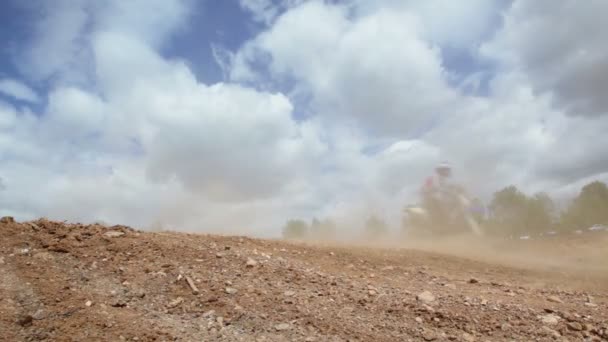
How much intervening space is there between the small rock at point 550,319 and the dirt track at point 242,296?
0.02 meters

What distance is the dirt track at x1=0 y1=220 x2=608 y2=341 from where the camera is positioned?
6.62m

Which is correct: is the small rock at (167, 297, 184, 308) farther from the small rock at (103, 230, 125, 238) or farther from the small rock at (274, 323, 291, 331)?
the small rock at (103, 230, 125, 238)

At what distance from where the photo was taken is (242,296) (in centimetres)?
764

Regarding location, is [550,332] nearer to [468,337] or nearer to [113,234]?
[468,337]

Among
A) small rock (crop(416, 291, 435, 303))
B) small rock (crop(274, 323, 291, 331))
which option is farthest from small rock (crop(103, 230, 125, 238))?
small rock (crop(416, 291, 435, 303))

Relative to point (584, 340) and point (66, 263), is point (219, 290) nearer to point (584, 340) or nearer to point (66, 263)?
point (66, 263)

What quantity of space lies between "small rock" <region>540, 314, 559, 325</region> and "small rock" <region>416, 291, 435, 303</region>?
5.79 feet

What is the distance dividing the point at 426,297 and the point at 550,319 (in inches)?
78.7

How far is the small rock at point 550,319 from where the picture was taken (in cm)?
702

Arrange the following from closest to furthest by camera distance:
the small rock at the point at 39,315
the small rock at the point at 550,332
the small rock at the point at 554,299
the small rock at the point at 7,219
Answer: the small rock at the point at 550,332
the small rock at the point at 39,315
the small rock at the point at 554,299
the small rock at the point at 7,219

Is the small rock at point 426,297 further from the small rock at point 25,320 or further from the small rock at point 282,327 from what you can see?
the small rock at point 25,320

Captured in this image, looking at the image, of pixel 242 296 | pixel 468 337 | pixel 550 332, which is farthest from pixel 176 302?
pixel 550 332

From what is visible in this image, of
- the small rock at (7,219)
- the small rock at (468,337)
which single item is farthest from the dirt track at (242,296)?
the small rock at (7,219)

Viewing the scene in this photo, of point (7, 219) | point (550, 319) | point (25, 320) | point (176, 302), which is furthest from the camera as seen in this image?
point (7, 219)
